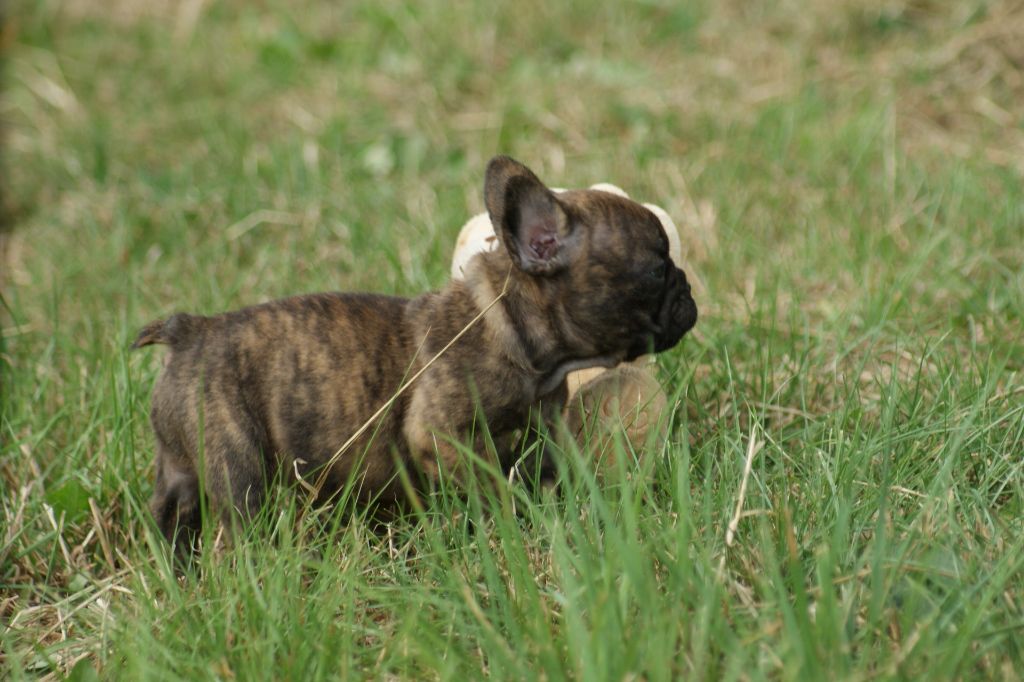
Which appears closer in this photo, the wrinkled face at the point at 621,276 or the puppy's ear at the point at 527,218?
the puppy's ear at the point at 527,218

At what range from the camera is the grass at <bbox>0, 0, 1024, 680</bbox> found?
2.95m

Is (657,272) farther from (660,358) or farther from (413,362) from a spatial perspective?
(413,362)

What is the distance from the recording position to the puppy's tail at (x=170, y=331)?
4.02m

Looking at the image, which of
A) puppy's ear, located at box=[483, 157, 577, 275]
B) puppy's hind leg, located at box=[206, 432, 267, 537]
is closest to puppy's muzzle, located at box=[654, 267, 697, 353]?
puppy's ear, located at box=[483, 157, 577, 275]

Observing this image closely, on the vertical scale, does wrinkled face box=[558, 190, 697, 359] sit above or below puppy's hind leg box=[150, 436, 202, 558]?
above

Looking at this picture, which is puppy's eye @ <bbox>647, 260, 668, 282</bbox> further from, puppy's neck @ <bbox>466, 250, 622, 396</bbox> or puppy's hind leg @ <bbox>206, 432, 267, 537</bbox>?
puppy's hind leg @ <bbox>206, 432, 267, 537</bbox>

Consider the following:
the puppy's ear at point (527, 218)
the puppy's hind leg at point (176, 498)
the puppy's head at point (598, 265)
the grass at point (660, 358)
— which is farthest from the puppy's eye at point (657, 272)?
the puppy's hind leg at point (176, 498)

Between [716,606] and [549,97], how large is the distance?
5.34 m

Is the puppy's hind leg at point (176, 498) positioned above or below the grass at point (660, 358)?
below

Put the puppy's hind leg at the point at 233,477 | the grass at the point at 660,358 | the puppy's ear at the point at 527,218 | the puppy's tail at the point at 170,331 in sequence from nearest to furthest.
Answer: the grass at the point at 660,358
the puppy's ear at the point at 527,218
the puppy's hind leg at the point at 233,477
the puppy's tail at the point at 170,331

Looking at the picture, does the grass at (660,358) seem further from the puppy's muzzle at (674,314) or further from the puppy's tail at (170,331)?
the puppy's tail at (170,331)

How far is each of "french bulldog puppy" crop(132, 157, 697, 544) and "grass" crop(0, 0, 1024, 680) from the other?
238 mm

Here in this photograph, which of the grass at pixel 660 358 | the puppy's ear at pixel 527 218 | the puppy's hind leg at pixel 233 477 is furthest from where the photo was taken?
the puppy's hind leg at pixel 233 477

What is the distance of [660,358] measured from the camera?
4.59m
